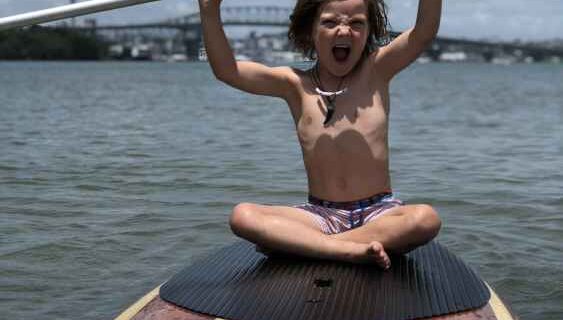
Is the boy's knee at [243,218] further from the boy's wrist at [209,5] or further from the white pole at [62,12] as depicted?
the white pole at [62,12]

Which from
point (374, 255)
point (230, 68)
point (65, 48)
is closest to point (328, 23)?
point (230, 68)

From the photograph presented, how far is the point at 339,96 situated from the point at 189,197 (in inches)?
193

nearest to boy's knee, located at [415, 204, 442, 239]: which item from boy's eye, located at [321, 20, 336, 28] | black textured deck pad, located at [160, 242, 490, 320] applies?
black textured deck pad, located at [160, 242, 490, 320]

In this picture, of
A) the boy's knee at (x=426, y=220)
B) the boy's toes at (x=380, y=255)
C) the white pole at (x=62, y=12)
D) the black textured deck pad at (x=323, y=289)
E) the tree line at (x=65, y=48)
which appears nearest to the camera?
the black textured deck pad at (x=323, y=289)

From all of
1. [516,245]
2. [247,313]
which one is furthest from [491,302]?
[516,245]

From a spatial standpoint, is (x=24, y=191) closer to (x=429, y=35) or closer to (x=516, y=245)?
(x=516, y=245)

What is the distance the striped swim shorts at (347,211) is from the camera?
14.3 ft

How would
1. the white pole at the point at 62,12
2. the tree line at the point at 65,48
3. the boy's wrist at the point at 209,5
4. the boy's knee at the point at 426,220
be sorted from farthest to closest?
the tree line at the point at 65,48 → the white pole at the point at 62,12 → the boy's wrist at the point at 209,5 → the boy's knee at the point at 426,220

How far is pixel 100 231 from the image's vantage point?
7625 millimetres

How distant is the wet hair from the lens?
4.52m

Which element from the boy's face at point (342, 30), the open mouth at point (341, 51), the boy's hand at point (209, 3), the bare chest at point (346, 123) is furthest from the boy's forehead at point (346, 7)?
the boy's hand at point (209, 3)

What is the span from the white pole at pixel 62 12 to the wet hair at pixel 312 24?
71 cm

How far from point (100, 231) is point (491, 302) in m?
4.26

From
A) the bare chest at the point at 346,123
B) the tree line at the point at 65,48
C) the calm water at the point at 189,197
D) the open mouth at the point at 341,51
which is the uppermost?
the open mouth at the point at 341,51
